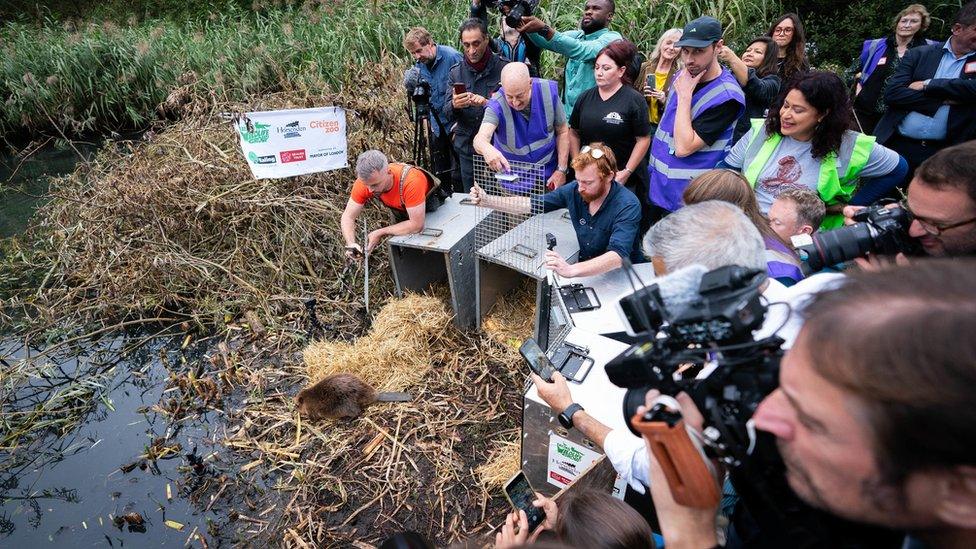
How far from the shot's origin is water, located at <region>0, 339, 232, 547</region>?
9.55ft

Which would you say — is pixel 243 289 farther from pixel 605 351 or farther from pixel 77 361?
pixel 605 351

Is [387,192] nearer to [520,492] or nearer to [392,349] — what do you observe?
[392,349]

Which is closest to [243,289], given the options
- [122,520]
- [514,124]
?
[122,520]

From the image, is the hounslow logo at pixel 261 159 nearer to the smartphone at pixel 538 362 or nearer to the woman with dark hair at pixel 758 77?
the smartphone at pixel 538 362

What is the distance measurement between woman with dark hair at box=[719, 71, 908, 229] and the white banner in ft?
11.9

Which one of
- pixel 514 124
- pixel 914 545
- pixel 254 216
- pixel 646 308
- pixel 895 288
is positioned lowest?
pixel 254 216

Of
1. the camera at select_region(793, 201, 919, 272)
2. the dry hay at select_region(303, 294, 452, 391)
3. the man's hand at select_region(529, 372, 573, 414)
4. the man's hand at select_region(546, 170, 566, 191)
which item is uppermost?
the camera at select_region(793, 201, 919, 272)

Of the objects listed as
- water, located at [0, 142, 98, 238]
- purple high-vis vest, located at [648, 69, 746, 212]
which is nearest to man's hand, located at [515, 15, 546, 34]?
purple high-vis vest, located at [648, 69, 746, 212]

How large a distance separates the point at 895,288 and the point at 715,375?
0.47 meters

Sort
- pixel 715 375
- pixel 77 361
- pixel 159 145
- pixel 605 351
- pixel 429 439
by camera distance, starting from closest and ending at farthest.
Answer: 1. pixel 715 375
2. pixel 605 351
3. pixel 429 439
4. pixel 77 361
5. pixel 159 145

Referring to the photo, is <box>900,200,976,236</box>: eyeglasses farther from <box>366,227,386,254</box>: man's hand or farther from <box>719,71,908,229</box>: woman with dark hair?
<box>366,227,386,254</box>: man's hand

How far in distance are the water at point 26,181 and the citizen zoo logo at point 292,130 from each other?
3.54m

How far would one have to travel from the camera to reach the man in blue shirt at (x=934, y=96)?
364 cm

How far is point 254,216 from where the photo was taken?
16.6ft
